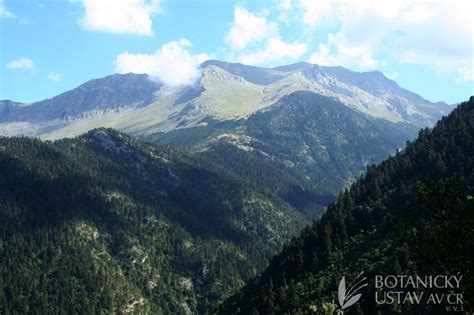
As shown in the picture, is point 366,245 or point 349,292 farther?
point 366,245

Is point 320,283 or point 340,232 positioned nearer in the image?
point 320,283

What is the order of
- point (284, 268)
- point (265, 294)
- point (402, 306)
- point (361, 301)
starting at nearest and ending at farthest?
1. point (402, 306)
2. point (361, 301)
3. point (265, 294)
4. point (284, 268)

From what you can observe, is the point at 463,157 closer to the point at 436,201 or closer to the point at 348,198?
the point at 348,198

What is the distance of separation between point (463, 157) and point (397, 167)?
96.0 ft

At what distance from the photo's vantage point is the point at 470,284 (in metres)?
29.4

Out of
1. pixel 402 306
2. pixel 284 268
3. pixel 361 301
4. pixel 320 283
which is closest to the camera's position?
pixel 402 306

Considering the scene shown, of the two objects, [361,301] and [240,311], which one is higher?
[361,301]

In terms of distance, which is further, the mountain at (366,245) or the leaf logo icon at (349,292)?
the mountain at (366,245)

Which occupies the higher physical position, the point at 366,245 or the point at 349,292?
the point at 366,245

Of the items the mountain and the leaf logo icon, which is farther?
the mountain

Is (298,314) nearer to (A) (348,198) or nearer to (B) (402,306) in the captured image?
(B) (402,306)

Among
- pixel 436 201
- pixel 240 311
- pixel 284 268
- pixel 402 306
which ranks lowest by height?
pixel 240 311

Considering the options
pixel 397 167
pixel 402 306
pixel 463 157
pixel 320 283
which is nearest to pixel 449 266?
pixel 402 306

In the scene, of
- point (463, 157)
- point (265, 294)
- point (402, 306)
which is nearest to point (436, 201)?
point (402, 306)
